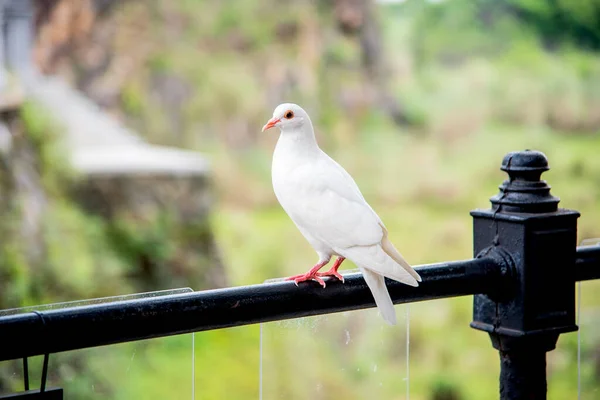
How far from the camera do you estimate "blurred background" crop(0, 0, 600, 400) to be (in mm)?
6730

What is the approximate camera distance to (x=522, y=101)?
798 cm

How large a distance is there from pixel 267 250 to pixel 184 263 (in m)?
0.82

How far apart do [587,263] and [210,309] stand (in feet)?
2.24

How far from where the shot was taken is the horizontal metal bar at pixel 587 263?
1.33 m

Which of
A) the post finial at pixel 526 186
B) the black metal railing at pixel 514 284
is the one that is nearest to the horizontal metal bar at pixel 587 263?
the black metal railing at pixel 514 284

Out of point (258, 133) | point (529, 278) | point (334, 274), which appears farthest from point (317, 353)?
point (258, 133)

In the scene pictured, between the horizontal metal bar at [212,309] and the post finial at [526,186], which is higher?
the post finial at [526,186]

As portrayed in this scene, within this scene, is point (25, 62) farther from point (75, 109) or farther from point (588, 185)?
point (588, 185)

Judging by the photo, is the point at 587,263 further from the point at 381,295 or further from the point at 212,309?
the point at 212,309

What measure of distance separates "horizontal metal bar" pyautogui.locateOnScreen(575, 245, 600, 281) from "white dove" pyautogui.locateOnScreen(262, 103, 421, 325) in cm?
34

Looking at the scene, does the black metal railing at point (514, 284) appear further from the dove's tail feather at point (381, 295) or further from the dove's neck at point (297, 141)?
Result: the dove's neck at point (297, 141)

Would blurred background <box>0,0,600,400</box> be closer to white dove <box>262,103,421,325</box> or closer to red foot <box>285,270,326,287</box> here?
white dove <box>262,103,421,325</box>

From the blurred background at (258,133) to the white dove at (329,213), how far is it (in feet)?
17.0

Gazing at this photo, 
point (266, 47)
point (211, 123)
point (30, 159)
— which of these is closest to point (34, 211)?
point (30, 159)
